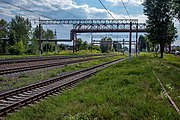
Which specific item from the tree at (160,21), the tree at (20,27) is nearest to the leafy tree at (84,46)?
the tree at (20,27)

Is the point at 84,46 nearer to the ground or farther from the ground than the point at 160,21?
nearer to the ground

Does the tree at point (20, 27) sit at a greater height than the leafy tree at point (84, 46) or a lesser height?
greater

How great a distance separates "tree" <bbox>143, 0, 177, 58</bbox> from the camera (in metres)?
61.7

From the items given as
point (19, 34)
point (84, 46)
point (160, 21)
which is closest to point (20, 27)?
point (19, 34)

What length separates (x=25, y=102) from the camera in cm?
1109

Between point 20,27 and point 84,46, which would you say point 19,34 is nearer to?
point 20,27

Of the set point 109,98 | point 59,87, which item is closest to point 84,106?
point 109,98

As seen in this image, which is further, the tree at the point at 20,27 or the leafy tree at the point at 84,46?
the leafy tree at the point at 84,46

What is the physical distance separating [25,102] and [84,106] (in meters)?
2.59

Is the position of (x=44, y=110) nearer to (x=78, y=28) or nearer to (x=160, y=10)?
(x=160, y=10)

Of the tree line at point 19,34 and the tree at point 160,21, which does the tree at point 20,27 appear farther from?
the tree at point 160,21

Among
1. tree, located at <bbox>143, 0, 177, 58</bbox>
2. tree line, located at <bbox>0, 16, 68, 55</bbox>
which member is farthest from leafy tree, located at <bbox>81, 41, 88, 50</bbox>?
tree, located at <bbox>143, 0, 177, 58</bbox>

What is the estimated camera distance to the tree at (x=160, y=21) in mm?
61666

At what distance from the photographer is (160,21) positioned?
62.2 metres
